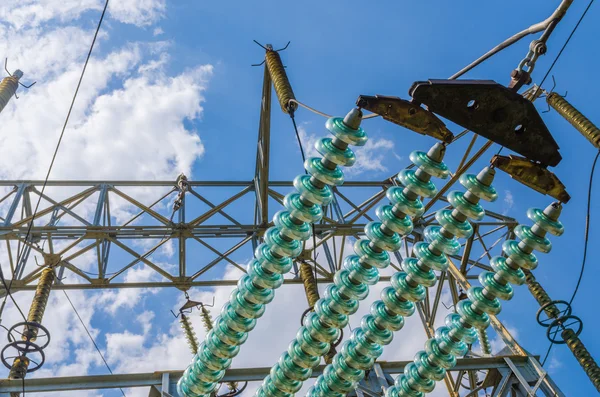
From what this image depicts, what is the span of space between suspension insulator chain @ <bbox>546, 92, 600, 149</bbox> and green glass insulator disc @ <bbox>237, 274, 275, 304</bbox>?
4.48 meters

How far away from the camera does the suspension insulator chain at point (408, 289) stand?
204 inches

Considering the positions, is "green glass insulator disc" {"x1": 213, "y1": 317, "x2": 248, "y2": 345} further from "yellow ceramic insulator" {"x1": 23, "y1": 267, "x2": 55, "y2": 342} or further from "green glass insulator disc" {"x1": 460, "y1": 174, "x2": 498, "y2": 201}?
"yellow ceramic insulator" {"x1": 23, "y1": 267, "x2": 55, "y2": 342}

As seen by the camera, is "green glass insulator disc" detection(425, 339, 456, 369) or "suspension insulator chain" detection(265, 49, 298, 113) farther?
"suspension insulator chain" detection(265, 49, 298, 113)

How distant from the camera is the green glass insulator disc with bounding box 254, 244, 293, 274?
204 inches

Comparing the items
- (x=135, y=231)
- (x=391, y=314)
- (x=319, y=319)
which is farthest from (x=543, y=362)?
(x=135, y=231)

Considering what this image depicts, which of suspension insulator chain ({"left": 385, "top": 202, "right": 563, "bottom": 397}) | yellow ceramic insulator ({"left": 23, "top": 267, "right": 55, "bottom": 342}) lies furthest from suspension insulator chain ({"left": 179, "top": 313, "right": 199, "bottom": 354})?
suspension insulator chain ({"left": 385, "top": 202, "right": 563, "bottom": 397})

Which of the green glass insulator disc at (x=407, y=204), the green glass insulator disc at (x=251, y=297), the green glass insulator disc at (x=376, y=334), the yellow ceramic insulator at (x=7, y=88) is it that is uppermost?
the yellow ceramic insulator at (x=7, y=88)

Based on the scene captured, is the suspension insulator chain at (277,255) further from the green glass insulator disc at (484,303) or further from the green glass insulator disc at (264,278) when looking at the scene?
the green glass insulator disc at (484,303)

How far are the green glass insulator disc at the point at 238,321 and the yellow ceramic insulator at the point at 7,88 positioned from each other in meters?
4.39

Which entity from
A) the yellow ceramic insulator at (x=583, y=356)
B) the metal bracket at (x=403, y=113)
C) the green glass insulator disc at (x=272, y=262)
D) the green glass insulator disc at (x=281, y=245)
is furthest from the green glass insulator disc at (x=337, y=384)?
the yellow ceramic insulator at (x=583, y=356)

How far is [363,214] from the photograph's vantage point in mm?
11734

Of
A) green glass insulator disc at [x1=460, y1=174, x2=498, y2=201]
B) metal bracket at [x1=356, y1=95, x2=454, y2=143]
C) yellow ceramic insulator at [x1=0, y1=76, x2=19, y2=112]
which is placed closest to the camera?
metal bracket at [x1=356, y1=95, x2=454, y2=143]

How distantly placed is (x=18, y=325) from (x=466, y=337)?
5.40 meters

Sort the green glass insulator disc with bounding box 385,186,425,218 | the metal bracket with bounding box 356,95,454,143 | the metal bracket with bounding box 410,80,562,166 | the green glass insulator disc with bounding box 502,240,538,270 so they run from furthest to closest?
the green glass insulator disc with bounding box 502,240,538,270
the green glass insulator disc with bounding box 385,186,425,218
the metal bracket with bounding box 356,95,454,143
the metal bracket with bounding box 410,80,562,166
